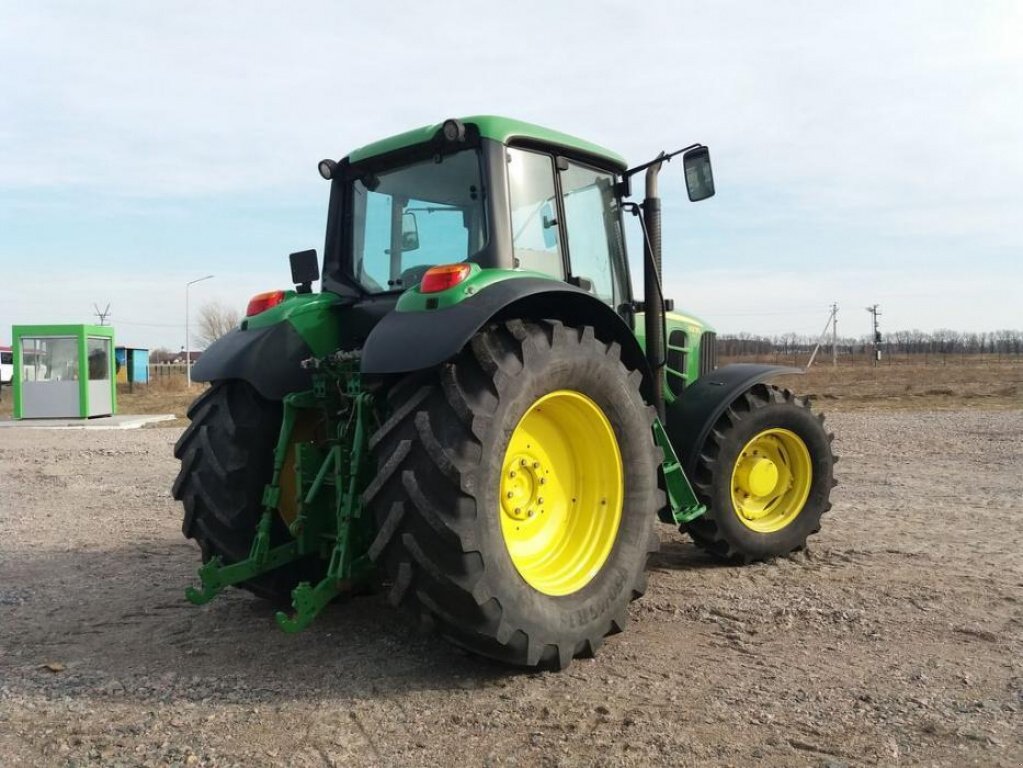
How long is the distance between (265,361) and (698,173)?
257cm

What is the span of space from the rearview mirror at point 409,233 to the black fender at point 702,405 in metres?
1.93

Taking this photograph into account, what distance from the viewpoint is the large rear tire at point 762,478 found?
501cm

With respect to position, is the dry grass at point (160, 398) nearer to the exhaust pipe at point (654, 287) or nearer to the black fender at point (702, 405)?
the black fender at point (702, 405)

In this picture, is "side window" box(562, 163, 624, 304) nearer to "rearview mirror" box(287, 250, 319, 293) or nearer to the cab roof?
the cab roof

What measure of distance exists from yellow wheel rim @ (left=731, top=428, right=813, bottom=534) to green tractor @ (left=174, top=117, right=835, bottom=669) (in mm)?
43

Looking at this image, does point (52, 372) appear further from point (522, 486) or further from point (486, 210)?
point (522, 486)

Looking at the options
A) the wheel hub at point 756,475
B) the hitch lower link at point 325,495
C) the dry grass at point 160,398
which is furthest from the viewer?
the dry grass at point 160,398

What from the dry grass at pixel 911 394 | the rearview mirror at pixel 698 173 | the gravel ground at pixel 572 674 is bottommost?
the gravel ground at pixel 572 674

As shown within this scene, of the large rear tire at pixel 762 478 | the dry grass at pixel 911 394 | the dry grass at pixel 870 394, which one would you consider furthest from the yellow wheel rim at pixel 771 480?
the dry grass at pixel 870 394

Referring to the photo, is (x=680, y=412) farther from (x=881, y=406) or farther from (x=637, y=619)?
(x=881, y=406)

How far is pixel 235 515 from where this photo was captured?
3.87 meters

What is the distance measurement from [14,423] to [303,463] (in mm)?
18727

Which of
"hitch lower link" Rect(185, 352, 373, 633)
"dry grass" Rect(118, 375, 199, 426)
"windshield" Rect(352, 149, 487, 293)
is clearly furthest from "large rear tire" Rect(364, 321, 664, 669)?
"dry grass" Rect(118, 375, 199, 426)

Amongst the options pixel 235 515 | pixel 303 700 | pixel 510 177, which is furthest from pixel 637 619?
pixel 510 177
